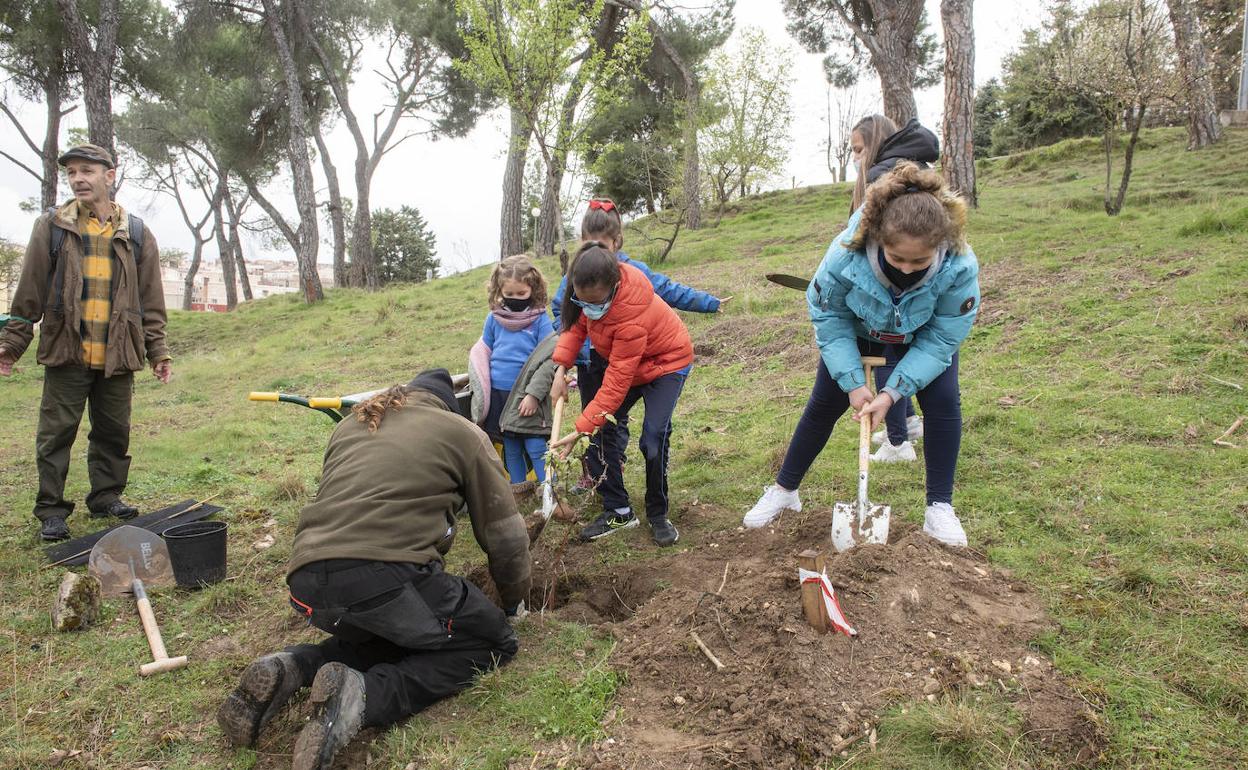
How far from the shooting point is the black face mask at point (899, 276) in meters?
3.02

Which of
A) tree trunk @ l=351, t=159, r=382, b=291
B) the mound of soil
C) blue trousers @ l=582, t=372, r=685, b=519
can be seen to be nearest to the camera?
the mound of soil

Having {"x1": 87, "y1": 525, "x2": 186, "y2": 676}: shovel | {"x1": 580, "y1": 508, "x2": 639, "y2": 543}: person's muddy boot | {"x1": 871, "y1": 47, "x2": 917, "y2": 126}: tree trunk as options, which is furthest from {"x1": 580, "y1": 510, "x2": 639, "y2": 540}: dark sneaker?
{"x1": 871, "y1": 47, "x2": 917, "y2": 126}: tree trunk

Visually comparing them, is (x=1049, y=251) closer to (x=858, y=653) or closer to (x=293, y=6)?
(x=858, y=653)

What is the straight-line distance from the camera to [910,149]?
Answer: 393 centimetres

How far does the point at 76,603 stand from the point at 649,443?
2668mm

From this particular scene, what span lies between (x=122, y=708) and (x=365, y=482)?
1.31 m

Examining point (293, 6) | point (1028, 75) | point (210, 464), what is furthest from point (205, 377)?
point (1028, 75)

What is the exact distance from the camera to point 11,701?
2.73 m

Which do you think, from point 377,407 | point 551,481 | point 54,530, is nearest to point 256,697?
point 377,407

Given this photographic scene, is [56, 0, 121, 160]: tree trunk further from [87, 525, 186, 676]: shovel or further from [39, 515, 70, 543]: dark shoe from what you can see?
[87, 525, 186, 676]: shovel

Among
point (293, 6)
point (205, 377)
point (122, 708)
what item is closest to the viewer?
point (122, 708)

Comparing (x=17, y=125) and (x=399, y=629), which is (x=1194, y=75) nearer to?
(x=399, y=629)

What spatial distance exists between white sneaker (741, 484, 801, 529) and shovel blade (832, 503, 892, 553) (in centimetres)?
46

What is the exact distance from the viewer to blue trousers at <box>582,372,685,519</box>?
3.82 metres
